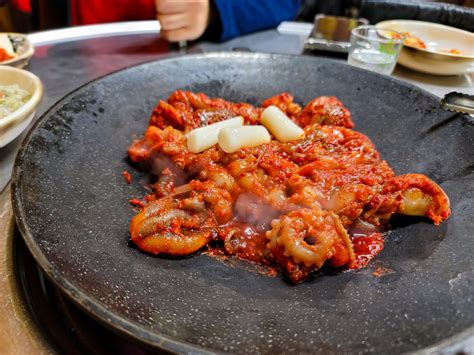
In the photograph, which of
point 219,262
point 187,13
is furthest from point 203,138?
point 187,13

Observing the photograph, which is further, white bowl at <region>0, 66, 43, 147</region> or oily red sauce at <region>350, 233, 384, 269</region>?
white bowl at <region>0, 66, 43, 147</region>

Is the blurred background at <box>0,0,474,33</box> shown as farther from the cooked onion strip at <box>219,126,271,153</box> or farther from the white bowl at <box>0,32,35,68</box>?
the cooked onion strip at <box>219,126,271,153</box>

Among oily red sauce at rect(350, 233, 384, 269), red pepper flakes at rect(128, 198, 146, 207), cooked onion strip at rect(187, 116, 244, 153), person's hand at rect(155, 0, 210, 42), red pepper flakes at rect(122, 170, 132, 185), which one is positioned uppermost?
person's hand at rect(155, 0, 210, 42)

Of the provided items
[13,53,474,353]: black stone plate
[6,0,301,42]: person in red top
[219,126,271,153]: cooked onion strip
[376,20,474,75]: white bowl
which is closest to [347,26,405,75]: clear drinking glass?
[376,20,474,75]: white bowl

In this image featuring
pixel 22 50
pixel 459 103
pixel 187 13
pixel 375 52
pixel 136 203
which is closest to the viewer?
pixel 136 203

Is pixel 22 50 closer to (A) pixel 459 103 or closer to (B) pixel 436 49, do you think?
(A) pixel 459 103

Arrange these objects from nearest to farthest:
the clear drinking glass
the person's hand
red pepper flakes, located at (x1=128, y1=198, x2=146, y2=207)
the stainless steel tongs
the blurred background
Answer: red pepper flakes, located at (x1=128, y1=198, x2=146, y2=207) → the stainless steel tongs → the clear drinking glass → the person's hand → the blurred background
